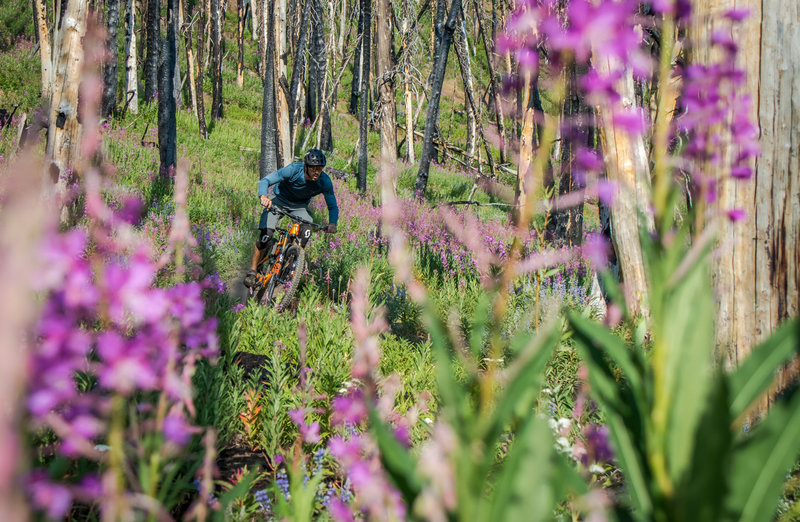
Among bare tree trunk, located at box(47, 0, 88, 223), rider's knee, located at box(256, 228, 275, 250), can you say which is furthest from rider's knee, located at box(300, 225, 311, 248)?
bare tree trunk, located at box(47, 0, 88, 223)

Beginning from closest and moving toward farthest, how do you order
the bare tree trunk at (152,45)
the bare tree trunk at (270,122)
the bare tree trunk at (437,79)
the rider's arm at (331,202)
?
the rider's arm at (331,202) < the bare tree trunk at (270,122) < the bare tree trunk at (437,79) < the bare tree trunk at (152,45)

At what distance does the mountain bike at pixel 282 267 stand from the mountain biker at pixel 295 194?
10 cm

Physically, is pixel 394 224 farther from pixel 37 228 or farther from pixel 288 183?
pixel 288 183

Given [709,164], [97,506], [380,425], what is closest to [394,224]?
[380,425]

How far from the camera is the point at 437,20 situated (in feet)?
42.0

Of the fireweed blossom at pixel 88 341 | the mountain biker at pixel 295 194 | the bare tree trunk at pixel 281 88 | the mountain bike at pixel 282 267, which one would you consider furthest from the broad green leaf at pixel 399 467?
the bare tree trunk at pixel 281 88

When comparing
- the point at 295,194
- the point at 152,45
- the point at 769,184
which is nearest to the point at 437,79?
the point at 295,194

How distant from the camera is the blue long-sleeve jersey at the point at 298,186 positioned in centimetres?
681

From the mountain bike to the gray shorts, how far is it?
18cm

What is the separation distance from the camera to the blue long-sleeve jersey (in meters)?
6.81

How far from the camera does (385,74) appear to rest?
8.15 m

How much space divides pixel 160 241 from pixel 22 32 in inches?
852

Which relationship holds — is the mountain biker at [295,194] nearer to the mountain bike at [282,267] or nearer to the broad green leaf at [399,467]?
the mountain bike at [282,267]

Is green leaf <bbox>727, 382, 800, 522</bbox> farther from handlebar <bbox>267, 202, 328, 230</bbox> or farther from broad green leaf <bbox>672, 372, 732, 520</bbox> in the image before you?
handlebar <bbox>267, 202, 328, 230</bbox>
